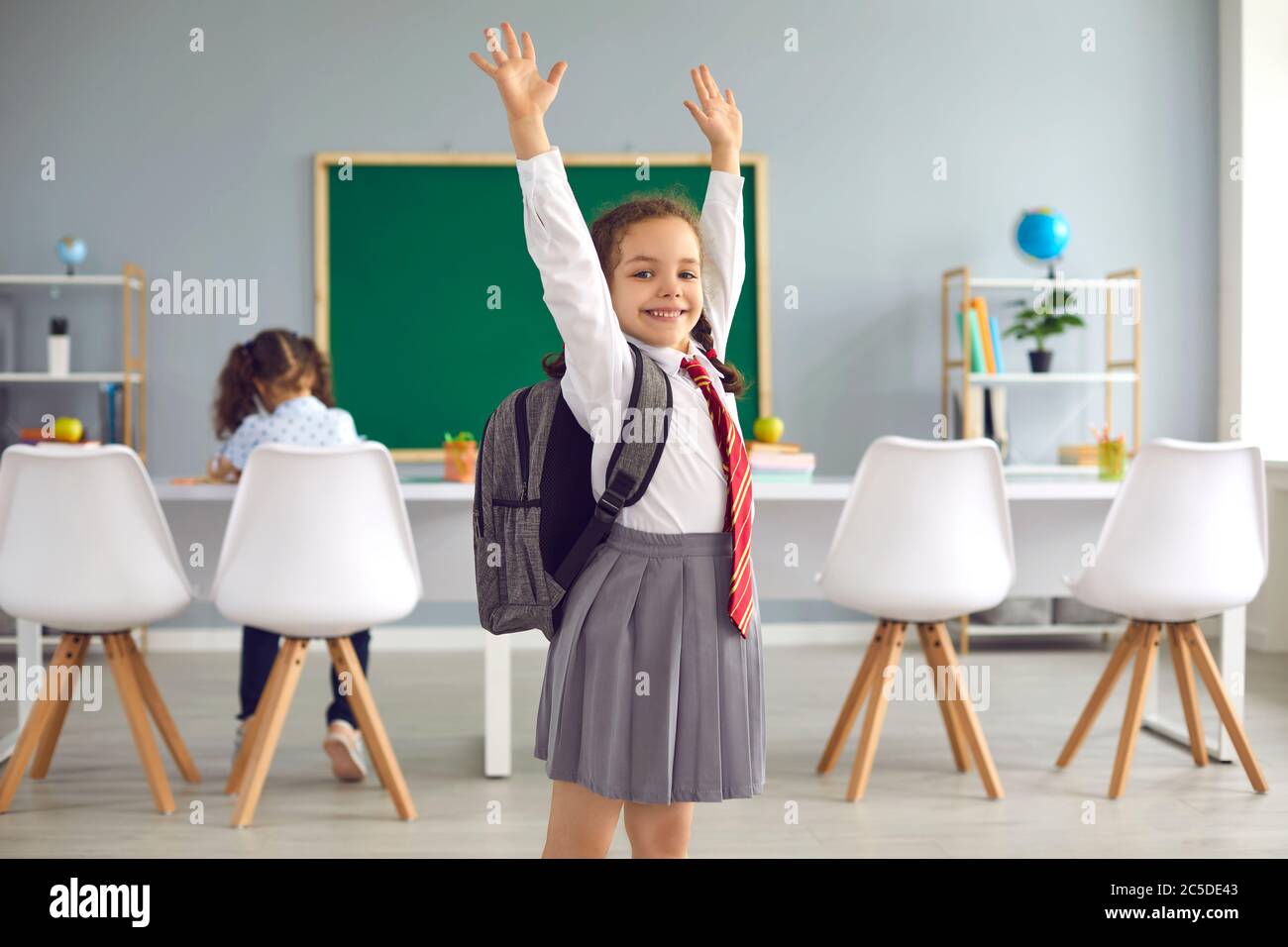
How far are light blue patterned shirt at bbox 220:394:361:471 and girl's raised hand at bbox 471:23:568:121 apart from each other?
1.80 m

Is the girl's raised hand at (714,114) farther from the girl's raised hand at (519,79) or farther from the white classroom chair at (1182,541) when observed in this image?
the white classroom chair at (1182,541)

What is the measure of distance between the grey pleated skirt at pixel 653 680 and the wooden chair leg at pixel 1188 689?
1965mm

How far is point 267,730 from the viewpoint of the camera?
2570 millimetres

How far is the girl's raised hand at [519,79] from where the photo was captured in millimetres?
1249

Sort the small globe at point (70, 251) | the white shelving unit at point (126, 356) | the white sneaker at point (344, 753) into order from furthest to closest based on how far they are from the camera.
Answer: the small globe at point (70, 251), the white shelving unit at point (126, 356), the white sneaker at point (344, 753)

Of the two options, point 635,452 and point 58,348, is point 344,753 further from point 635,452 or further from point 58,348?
point 58,348

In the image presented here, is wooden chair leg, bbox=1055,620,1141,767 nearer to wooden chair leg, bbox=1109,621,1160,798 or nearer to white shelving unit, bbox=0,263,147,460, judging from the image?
wooden chair leg, bbox=1109,621,1160,798

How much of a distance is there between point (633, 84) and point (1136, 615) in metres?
3.03

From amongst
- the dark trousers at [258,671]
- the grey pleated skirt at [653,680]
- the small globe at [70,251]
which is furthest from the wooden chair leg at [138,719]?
the small globe at [70,251]

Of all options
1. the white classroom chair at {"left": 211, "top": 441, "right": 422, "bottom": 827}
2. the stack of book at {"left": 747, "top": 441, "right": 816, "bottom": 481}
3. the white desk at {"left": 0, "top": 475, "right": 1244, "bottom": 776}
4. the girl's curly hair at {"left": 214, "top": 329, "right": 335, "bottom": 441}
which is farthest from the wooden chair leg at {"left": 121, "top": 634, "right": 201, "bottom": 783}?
the stack of book at {"left": 747, "top": 441, "right": 816, "bottom": 481}

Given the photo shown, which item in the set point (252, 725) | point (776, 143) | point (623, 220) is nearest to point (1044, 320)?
point (776, 143)

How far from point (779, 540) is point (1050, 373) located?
2.27 m

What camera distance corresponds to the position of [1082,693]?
3.92 m
